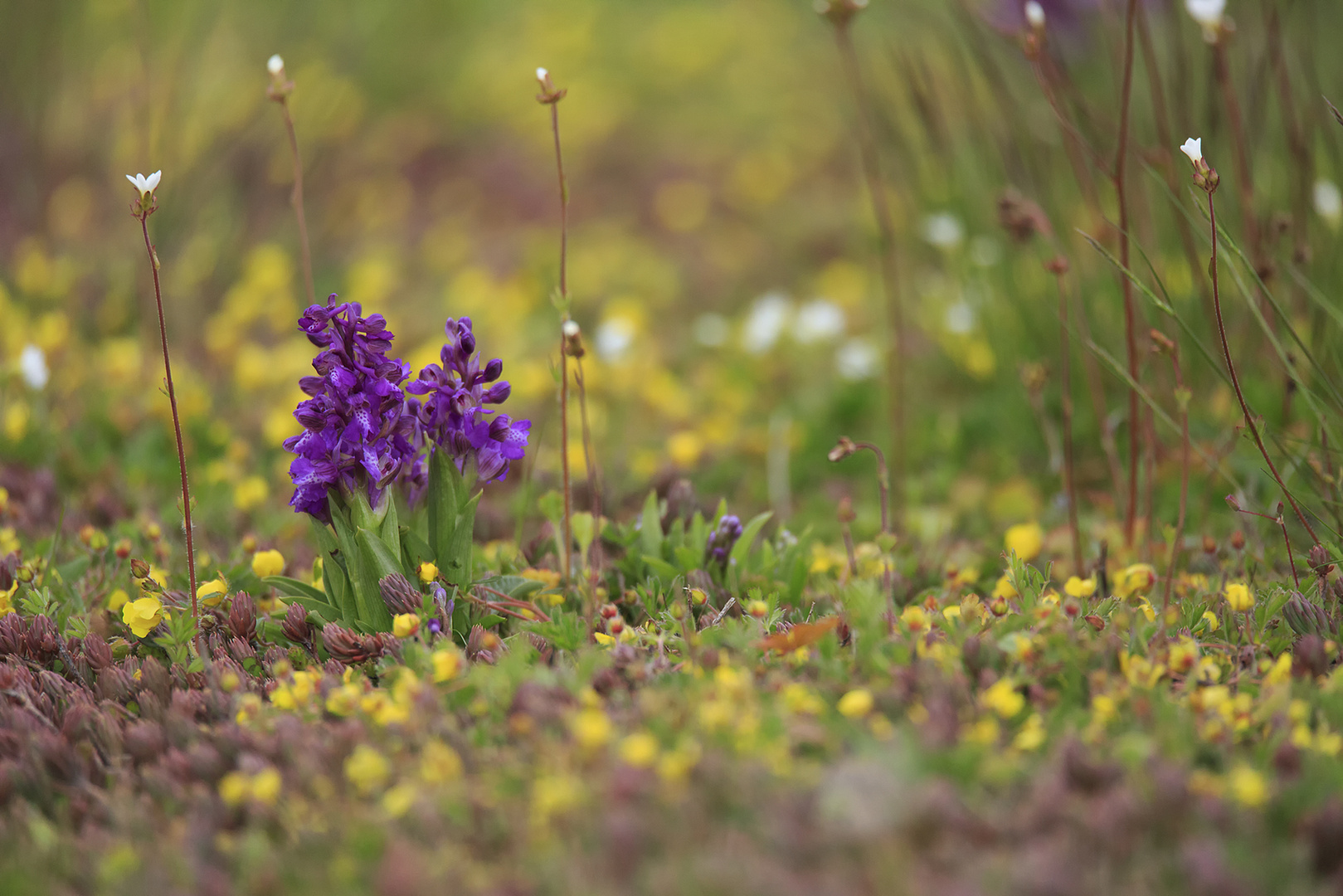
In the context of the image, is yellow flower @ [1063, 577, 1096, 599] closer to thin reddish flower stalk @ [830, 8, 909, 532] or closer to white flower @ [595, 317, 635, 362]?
thin reddish flower stalk @ [830, 8, 909, 532]

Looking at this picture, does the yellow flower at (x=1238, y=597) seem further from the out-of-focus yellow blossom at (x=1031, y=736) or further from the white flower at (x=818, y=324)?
the white flower at (x=818, y=324)

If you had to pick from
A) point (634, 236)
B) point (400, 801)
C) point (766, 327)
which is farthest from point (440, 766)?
point (634, 236)

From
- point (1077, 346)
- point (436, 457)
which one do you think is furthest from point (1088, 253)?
point (436, 457)

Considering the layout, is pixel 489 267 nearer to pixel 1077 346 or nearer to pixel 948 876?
pixel 1077 346

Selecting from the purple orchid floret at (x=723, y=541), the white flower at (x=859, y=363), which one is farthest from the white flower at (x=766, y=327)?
the purple orchid floret at (x=723, y=541)

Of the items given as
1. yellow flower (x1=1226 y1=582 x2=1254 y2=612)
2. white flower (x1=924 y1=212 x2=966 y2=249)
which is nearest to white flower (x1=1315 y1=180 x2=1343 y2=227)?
white flower (x1=924 y1=212 x2=966 y2=249)

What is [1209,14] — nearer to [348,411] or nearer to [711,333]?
[348,411]
